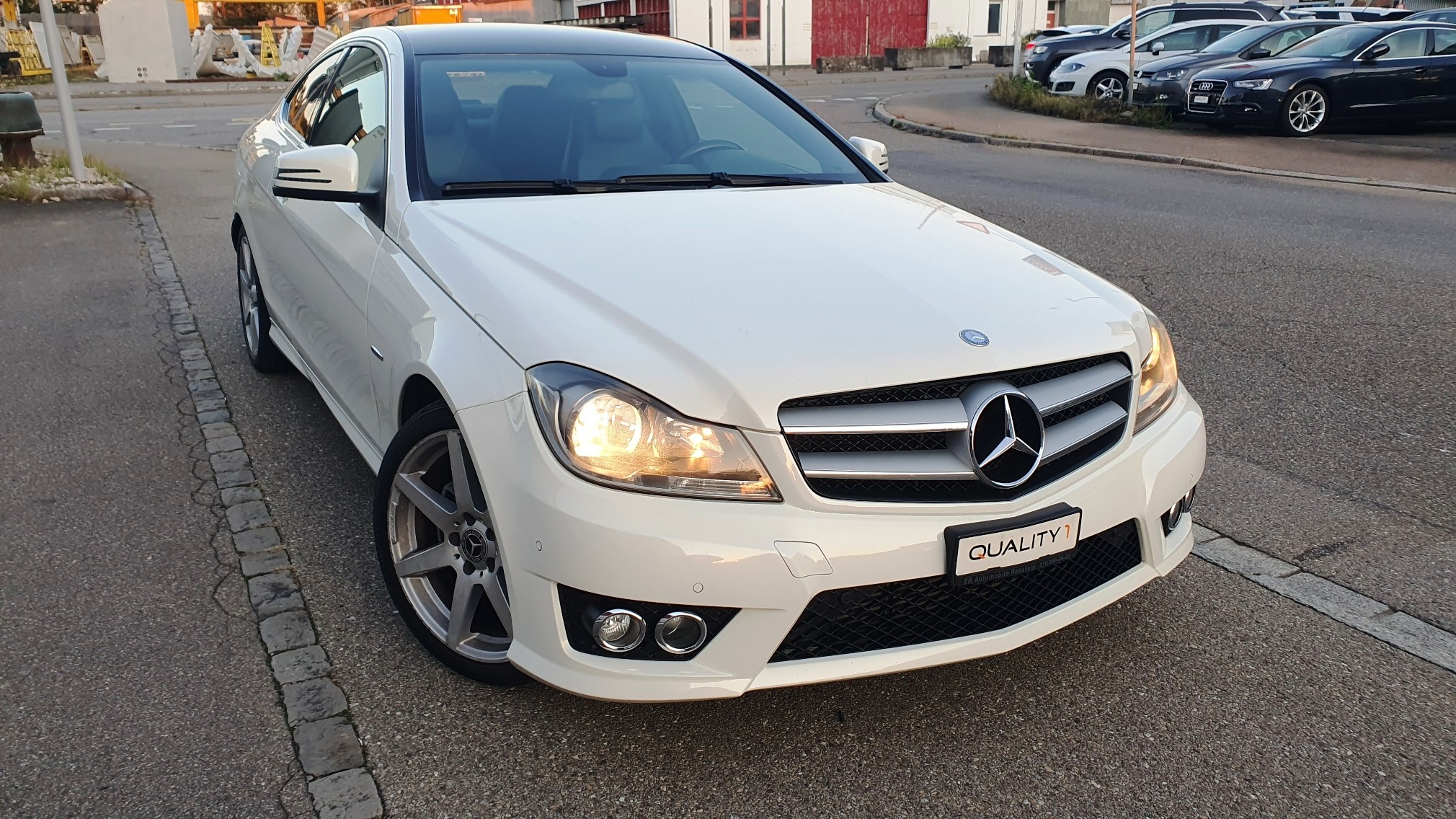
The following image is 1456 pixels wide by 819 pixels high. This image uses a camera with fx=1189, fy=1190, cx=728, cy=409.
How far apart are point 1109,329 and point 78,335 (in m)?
5.53

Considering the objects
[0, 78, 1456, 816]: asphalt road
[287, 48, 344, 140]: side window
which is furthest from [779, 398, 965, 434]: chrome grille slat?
[287, 48, 344, 140]: side window

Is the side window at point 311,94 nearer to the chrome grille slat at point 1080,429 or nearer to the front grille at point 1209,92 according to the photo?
the chrome grille slat at point 1080,429

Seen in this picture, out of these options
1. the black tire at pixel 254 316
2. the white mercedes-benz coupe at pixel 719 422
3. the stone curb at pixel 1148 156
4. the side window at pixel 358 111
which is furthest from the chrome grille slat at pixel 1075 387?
the stone curb at pixel 1148 156

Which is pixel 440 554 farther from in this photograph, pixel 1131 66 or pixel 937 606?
Answer: pixel 1131 66

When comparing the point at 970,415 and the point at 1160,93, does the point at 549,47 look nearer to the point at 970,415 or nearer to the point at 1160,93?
the point at 970,415

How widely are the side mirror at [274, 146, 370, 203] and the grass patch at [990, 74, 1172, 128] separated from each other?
1613cm

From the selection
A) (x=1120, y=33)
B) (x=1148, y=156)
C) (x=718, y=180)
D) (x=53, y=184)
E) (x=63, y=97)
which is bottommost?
(x=1148, y=156)

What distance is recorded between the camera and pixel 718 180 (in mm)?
3932

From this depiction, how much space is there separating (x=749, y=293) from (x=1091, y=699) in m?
1.31

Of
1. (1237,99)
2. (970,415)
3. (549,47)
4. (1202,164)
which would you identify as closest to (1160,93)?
(1237,99)

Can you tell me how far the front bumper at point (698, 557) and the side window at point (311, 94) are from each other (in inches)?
111

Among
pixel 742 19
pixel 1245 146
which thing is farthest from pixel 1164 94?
pixel 742 19

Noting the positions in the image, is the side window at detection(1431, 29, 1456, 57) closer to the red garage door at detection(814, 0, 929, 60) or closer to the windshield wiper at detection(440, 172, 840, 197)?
the windshield wiper at detection(440, 172, 840, 197)

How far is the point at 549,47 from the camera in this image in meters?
4.33
